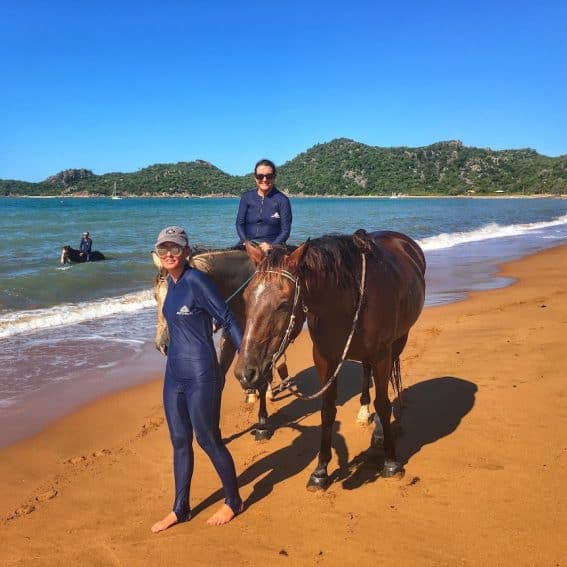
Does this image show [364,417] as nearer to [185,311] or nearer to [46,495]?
[185,311]

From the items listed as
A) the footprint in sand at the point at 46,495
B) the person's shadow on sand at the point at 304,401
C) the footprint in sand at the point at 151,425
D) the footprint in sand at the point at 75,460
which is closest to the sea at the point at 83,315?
the footprint in sand at the point at 75,460

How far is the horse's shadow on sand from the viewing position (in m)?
4.01

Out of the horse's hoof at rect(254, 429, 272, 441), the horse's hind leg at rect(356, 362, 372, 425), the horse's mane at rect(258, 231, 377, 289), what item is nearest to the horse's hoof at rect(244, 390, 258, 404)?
the horse's hoof at rect(254, 429, 272, 441)

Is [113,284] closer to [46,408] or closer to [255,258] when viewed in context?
[46,408]

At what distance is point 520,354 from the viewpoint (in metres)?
6.57

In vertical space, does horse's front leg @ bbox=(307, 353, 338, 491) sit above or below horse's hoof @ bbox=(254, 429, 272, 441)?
above

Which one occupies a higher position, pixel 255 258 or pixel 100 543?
pixel 255 258

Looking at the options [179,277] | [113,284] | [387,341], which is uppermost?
[179,277]

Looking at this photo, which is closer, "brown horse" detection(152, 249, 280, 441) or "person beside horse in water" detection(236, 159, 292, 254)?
"brown horse" detection(152, 249, 280, 441)

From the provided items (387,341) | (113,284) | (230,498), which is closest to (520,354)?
(387,341)

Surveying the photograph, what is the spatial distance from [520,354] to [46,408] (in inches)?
231

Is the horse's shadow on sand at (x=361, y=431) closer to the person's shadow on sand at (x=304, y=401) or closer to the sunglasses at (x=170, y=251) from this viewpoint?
the person's shadow on sand at (x=304, y=401)

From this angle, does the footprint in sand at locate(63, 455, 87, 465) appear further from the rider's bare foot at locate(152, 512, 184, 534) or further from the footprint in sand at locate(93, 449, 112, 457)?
the rider's bare foot at locate(152, 512, 184, 534)

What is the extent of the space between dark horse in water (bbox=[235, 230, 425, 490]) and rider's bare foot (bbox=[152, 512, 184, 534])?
1.02 meters
